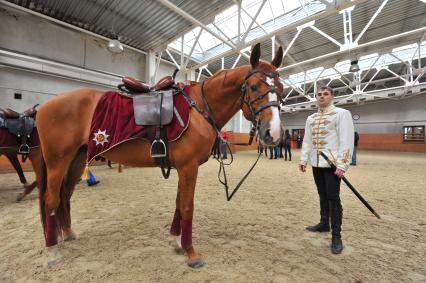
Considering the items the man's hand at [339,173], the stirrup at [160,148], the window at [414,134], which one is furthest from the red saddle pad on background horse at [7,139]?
the window at [414,134]

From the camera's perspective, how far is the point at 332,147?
2111 millimetres

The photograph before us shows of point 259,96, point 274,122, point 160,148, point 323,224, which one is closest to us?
point 274,122

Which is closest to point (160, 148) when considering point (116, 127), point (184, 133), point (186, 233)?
point (184, 133)

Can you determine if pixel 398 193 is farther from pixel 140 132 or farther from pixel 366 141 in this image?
pixel 366 141

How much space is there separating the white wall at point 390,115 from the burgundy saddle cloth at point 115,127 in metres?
24.8

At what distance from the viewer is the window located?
17.8m

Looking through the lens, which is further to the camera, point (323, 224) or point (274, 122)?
point (323, 224)

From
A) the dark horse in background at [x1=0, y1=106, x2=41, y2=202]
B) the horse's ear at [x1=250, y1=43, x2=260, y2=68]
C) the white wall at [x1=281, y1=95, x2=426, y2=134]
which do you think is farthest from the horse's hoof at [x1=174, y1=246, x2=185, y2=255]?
the white wall at [x1=281, y1=95, x2=426, y2=134]

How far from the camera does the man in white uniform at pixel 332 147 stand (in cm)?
200

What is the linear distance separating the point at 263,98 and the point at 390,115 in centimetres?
2478

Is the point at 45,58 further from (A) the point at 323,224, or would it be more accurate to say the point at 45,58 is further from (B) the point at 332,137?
(A) the point at 323,224

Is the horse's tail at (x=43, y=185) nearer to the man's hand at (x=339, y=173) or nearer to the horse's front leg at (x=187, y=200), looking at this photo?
the horse's front leg at (x=187, y=200)

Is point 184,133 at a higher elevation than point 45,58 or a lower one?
lower

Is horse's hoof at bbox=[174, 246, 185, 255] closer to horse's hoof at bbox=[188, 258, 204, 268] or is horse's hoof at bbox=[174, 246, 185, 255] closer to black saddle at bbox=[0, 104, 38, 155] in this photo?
horse's hoof at bbox=[188, 258, 204, 268]
